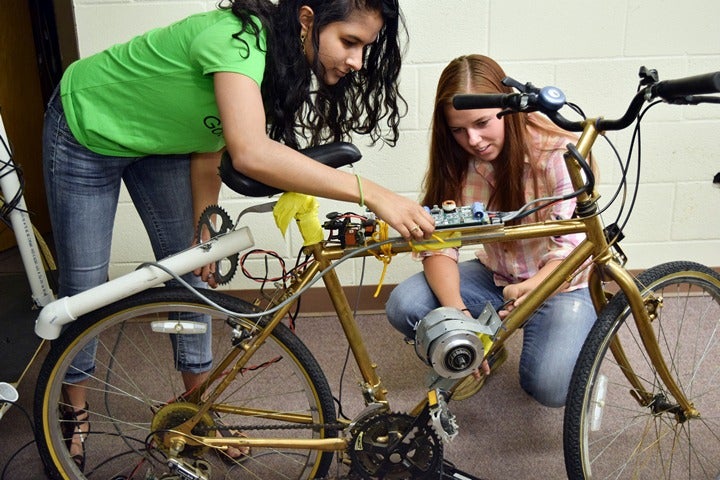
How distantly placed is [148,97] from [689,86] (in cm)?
96

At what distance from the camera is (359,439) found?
1424mm

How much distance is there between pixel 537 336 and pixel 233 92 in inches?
37.5

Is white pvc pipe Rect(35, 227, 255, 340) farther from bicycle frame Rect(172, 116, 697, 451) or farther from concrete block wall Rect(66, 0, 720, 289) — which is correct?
concrete block wall Rect(66, 0, 720, 289)

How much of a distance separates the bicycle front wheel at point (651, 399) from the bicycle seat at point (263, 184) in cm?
58

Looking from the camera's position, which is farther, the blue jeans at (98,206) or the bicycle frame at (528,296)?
the blue jeans at (98,206)

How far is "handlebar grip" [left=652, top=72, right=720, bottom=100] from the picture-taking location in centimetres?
106

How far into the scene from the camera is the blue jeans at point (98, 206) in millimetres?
1431

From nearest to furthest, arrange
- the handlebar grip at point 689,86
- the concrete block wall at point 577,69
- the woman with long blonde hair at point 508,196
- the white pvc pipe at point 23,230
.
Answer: the handlebar grip at point 689,86 < the woman with long blonde hair at point 508,196 < the white pvc pipe at point 23,230 < the concrete block wall at point 577,69

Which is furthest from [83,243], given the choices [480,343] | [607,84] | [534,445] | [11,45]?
[11,45]

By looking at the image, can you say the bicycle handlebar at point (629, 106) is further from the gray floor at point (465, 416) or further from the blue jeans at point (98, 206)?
the gray floor at point (465, 416)

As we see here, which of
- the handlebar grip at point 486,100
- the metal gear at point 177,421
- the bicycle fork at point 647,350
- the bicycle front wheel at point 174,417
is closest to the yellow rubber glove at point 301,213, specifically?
the bicycle front wheel at point 174,417

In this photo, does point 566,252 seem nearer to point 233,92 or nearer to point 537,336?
point 537,336

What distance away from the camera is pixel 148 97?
4.46 feet

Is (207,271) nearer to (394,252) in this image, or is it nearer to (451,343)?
(394,252)
